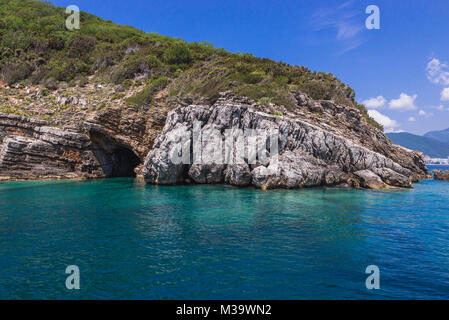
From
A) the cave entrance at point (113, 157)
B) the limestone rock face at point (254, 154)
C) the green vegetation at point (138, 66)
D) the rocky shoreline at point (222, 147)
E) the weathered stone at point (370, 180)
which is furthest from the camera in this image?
the green vegetation at point (138, 66)

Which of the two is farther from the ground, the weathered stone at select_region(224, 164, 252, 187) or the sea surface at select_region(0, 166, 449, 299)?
the weathered stone at select_region(224, 164, 252, 187)

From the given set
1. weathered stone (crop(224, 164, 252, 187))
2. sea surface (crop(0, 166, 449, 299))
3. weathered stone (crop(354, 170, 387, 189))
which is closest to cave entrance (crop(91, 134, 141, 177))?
weathered stone (crop(224, 164, 252, 187))

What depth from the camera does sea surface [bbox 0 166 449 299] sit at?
31.6 feet

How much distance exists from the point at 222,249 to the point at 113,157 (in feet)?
142

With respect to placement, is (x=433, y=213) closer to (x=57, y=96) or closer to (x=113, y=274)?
(x=113, y=274)

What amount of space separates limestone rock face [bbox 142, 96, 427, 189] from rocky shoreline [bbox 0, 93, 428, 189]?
14cm

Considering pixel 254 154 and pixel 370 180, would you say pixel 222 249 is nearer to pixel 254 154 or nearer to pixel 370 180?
pixel 254 154

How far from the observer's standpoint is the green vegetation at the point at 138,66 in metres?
50.6

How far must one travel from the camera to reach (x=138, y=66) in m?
62.1

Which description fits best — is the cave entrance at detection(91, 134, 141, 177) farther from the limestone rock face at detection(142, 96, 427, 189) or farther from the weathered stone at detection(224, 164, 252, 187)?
the weathered stone at detection(224, 164, 252, 187)

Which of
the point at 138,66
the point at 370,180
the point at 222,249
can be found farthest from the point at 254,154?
the point at 138,66

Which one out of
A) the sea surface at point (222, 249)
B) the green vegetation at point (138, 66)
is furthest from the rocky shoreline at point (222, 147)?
the sea surface at point (222, 249)

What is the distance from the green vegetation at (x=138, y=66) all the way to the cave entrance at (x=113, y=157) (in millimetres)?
9319

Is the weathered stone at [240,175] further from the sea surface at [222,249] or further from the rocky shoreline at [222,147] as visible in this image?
the sea surface at [222,249]
